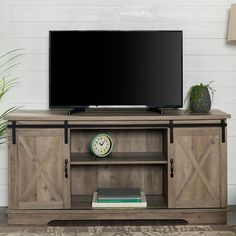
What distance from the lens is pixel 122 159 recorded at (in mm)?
4141

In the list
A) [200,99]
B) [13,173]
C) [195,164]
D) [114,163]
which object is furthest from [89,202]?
[200,99]

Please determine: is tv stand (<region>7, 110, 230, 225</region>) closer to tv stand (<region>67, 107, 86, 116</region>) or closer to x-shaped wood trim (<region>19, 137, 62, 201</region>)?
x-shaped wood trim (<region>19, 137, 62, 201</region>)

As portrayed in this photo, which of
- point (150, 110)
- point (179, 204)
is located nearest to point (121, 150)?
point (150, 110)

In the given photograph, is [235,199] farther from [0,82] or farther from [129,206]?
[0,82]

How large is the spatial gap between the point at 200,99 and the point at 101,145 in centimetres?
79

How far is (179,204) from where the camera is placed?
4043 mm

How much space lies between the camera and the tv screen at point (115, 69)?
13.8ft

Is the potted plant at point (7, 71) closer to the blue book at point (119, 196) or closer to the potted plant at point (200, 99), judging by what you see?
the blue book at point (119, 196)

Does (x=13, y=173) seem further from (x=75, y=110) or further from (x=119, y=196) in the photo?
(x=119, y=196)

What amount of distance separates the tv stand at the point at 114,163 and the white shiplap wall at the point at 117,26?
45 cm

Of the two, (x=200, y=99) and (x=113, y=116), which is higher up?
(x=200, y=99)

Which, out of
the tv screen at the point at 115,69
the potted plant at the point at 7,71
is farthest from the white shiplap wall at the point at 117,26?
the tv screen at the point at 115,69

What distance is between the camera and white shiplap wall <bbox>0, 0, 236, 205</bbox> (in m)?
4.39

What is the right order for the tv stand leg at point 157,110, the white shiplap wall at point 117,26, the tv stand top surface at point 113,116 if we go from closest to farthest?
the tv stand top surface at point 113,116 < the tv stand leg at point 157,110 < the white shiplap wall at point 117,26
